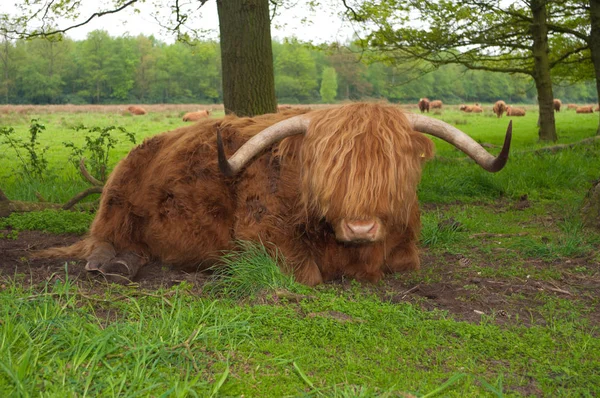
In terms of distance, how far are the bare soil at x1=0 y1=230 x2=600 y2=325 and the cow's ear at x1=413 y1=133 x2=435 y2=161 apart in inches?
32.2

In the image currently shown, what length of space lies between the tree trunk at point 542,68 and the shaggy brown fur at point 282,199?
1171cm

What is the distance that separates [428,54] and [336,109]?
10.5m

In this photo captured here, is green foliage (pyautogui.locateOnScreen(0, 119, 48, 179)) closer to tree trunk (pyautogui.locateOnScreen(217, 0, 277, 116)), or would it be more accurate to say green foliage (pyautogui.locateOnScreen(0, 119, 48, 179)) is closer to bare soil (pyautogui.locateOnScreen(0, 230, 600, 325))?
tree trunk (pyautogui.locateOnScreen(217, 0, 277, 116))

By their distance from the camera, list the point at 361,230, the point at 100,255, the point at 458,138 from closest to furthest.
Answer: the point at 361,230 → the point at 458,138 → the point at 100,255

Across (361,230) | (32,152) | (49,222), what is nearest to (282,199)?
(361,230)

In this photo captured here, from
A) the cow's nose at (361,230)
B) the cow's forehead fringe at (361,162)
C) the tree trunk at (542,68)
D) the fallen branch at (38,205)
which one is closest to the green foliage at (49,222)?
the fallen branch at (38,205)

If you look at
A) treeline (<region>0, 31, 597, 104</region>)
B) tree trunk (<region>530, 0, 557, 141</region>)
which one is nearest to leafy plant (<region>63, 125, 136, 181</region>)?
tree trunk (<region>530, 0, 557, 141</region>)

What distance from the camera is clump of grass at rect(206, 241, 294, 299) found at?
3.26 metres

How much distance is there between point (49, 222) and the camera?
17.4ft

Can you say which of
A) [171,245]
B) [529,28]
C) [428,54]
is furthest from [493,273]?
[529,28]

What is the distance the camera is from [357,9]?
1057cm

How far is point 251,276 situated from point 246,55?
4.11 meters

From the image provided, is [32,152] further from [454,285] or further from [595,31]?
[595,31]

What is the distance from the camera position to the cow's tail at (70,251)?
166 inches
